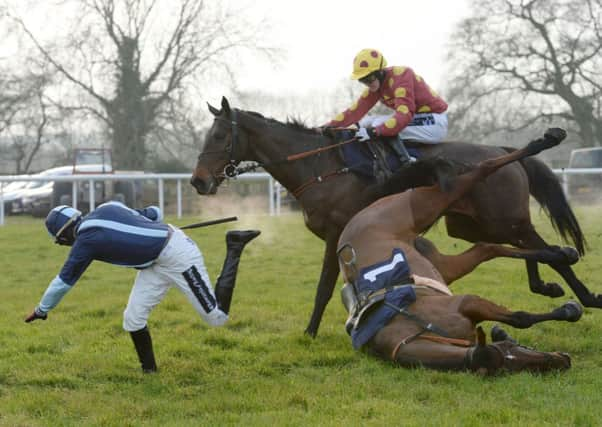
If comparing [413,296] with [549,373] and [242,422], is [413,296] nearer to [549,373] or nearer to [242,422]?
[549,373]

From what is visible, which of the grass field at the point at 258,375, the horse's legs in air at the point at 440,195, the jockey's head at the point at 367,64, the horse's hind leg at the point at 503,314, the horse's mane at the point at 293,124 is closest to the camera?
the grass field at the point at 258,375

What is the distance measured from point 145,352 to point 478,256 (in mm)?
2124

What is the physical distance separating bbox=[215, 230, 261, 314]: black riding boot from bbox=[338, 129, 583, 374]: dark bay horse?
632 mm

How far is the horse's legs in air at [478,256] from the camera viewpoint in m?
5.17

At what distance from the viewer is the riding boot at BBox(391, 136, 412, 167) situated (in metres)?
6.34

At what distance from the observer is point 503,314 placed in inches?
175

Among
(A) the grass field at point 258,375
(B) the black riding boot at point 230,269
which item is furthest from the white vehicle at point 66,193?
(B) the black riding boot at point 230,269

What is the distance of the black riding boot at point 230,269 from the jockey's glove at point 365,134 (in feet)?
4.99

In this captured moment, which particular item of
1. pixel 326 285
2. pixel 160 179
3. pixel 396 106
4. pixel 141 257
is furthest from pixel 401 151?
pixel 160 179

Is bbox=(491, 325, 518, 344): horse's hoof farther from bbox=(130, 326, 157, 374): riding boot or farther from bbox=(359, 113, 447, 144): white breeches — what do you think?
bbox=(359, 113, 447, 144): white breeches

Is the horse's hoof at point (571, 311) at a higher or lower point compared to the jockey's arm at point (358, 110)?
lower

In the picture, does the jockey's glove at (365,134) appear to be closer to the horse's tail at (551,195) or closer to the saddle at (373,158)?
the saddle at (373,158)

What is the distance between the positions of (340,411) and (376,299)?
0.84 meters

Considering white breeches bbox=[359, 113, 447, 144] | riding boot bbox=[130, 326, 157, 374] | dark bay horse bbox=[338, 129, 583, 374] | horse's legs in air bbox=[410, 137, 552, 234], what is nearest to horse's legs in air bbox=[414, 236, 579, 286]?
dark bay horse bbox=[338, 129, 583, 374]
